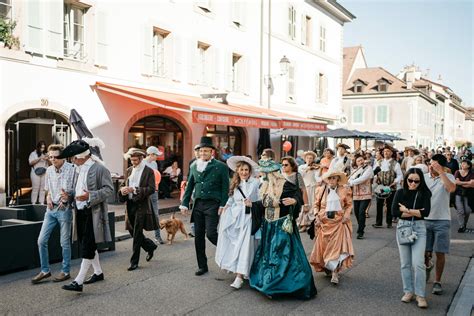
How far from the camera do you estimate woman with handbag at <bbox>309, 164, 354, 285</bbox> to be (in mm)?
5797

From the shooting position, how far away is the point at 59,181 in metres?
5.62

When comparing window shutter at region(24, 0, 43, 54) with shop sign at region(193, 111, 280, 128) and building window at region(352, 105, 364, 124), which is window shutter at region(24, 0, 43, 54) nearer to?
shop sign at region(193, 111, 280, 128)

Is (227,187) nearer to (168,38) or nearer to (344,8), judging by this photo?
(168,38)

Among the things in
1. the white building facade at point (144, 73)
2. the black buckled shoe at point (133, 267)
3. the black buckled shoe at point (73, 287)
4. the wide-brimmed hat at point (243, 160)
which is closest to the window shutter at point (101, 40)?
the white building facade at point (144, 73)

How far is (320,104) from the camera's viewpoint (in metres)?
25.2

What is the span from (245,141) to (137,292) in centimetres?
1438

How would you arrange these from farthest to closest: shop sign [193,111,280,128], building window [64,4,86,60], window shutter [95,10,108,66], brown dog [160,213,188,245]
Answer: window shutter [95,10,108,66]
shop sign [193,111,280,128]
building window [64,4,86,60]
brown dog [160,213,188,245]

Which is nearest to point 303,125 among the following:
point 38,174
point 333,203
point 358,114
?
point 38,174

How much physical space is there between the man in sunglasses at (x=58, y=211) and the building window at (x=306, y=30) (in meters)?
19.1

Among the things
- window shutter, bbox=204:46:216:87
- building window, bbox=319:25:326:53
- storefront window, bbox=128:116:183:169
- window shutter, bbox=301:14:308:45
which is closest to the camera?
storefront window, bbox=128:116:183:169

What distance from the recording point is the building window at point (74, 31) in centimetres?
1193

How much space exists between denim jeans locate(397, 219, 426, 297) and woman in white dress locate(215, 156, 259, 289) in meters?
1.72

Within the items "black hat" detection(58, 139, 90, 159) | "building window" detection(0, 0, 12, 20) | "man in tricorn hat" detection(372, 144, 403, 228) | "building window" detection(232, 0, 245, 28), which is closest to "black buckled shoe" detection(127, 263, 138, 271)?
"black hat" detection(58, 139, 90, 159)

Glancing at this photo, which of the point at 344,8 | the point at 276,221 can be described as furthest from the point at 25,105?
the point at 344,8
